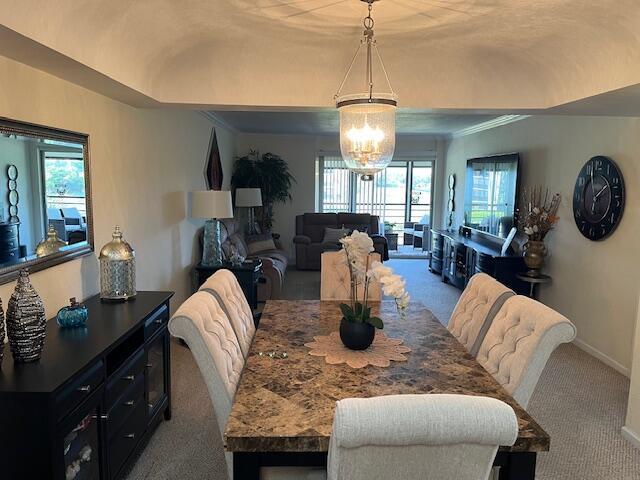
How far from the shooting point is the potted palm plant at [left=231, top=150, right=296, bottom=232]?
27.1ft

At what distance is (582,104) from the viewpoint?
3174 mm

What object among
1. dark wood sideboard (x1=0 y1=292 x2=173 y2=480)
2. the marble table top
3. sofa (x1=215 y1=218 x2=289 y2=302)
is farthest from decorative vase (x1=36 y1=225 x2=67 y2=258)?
sofa (x1=215 y1=218 x2=289 y2=302)

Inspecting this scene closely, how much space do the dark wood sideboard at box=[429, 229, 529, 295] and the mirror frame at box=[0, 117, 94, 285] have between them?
4066 millimetres

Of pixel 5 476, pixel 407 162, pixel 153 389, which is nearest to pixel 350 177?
pixel 407 162

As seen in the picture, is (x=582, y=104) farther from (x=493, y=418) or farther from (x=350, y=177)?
(x=350, y=177)

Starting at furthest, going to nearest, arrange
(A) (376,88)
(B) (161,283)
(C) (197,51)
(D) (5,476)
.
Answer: (B) (161,283)
(A) (376,88)
(C) (197,51)
(D) (5,476)

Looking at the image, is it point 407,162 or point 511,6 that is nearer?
point 511,6

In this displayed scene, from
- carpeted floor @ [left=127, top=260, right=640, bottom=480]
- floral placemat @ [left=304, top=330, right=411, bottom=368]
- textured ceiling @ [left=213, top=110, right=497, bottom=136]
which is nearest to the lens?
floral placemat @ [left=304, top=330, right=411, bottom=368]

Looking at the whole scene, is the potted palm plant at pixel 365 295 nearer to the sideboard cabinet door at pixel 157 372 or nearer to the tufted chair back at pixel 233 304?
the tufted chair back at pixel 233 304

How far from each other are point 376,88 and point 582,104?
1339 millimetres

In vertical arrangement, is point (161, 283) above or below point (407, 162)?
below

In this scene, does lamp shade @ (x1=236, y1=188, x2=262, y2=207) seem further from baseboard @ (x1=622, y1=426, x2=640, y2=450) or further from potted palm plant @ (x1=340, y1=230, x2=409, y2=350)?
baseboard @ (x1=622, y1=426, x2=640, y2=450)

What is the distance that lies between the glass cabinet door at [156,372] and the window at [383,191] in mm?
6720

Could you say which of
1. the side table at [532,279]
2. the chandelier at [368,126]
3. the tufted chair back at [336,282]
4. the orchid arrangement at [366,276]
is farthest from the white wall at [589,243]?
the orchid arrangement at [366,276]
